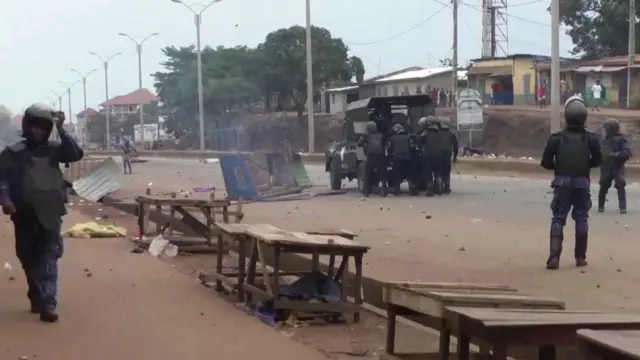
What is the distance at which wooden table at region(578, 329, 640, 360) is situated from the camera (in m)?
4.14

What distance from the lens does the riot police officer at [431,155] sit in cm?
2412

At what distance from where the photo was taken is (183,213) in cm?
1495

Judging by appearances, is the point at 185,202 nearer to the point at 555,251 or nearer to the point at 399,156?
the point at 555,251

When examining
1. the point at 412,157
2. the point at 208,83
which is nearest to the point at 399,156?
the point at 412,157

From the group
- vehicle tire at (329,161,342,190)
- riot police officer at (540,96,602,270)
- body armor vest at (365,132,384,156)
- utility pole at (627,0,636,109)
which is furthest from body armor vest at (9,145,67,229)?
utility pole at (627,0,636,109)

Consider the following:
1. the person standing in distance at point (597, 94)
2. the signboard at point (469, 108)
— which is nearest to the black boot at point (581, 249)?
the signboard at point (469, 108)

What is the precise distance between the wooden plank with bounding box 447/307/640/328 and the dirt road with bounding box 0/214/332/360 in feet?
7.29

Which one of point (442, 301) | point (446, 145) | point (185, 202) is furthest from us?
point (446, 145)

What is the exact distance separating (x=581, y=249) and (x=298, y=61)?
62.2 meters

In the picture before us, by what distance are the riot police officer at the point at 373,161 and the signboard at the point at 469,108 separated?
14391 mm

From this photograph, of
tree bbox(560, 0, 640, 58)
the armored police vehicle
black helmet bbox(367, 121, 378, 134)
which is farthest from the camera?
Answer: tree bbox(560, 0, 640, 58)

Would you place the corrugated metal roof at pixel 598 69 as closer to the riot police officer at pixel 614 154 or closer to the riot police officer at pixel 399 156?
the riot police officer at pixel 399 156

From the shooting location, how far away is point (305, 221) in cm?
1903

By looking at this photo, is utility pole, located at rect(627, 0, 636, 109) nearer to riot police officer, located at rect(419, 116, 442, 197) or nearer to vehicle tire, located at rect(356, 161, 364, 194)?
vehicle tire, located at rect(356, 161, 364, 194)
